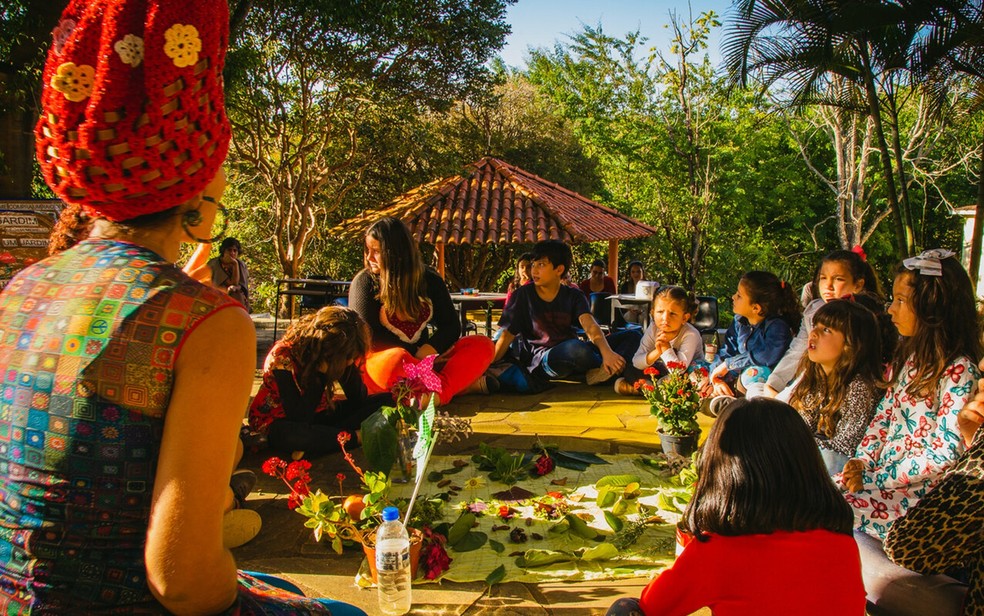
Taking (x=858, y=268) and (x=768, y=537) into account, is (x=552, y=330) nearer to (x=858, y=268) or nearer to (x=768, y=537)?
(x=858, y=268)

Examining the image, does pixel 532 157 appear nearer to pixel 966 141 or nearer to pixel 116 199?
pixel 966 141

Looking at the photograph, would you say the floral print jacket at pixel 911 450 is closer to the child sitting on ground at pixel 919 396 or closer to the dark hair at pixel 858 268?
the child sitting on ground at pixel 919 396

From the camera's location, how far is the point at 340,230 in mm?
12156

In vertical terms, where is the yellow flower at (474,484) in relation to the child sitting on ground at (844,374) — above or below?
below

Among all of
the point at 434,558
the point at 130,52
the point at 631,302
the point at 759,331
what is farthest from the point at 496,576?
the point at 631,302

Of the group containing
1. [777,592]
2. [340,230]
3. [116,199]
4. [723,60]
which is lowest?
[777,592]

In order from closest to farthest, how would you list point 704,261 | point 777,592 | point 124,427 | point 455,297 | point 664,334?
point 124,427, point 777,592, point 664,334, point 455,297, point 704,261

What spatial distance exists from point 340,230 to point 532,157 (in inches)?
399

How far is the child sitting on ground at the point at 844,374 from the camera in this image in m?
3.28

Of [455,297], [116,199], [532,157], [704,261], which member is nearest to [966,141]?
[704,261]

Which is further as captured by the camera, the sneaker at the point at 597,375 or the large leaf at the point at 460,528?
the sneaker at the point at 597,375

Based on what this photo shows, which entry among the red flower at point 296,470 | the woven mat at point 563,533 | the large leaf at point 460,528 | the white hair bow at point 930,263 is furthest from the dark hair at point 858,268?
the red flower at point 296,470

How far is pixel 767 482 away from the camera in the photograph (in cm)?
177

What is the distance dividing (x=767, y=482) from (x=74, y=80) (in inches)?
70.3
